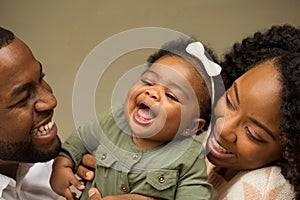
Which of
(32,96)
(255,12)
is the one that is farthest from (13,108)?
(255,12)

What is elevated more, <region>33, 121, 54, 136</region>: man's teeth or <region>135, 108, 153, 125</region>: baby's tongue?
<region>135, 108, 153, 125</region>: baby's tongue

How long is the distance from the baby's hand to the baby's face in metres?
0.15

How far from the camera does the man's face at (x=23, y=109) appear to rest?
0.92m

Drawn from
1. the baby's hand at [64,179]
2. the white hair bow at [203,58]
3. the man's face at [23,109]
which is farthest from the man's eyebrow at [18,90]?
the white hair bow at [203,58]

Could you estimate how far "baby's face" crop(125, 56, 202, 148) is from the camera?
37.5 inches

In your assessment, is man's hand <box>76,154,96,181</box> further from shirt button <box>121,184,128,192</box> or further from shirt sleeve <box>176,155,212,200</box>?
shirt sleeve <box>176,155,212,200</box>

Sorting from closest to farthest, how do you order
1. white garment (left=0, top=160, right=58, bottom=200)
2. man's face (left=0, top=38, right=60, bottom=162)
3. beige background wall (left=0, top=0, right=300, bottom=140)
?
man's face (left=0, top=38, right=60, bottom=162)
white garment (left=0, top=160, right=58, bottom=200)
beige background wall (left=0, top=0, right=300, bottom=140)

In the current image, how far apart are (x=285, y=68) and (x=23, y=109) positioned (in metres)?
0.50

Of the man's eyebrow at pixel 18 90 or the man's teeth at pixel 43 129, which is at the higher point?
the man's eyebrow at pixel 18 90

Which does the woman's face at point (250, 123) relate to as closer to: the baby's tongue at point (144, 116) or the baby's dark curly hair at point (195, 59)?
the baby's dark curly hair at point (195, 59)

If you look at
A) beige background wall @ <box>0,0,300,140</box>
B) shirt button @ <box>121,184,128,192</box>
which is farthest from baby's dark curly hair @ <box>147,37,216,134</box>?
beige background wall @ <box>0,0,300,140</box>

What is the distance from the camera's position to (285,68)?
96cm

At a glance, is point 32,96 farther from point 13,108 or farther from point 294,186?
point 294,186

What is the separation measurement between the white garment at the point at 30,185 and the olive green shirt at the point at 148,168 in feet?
0.56
